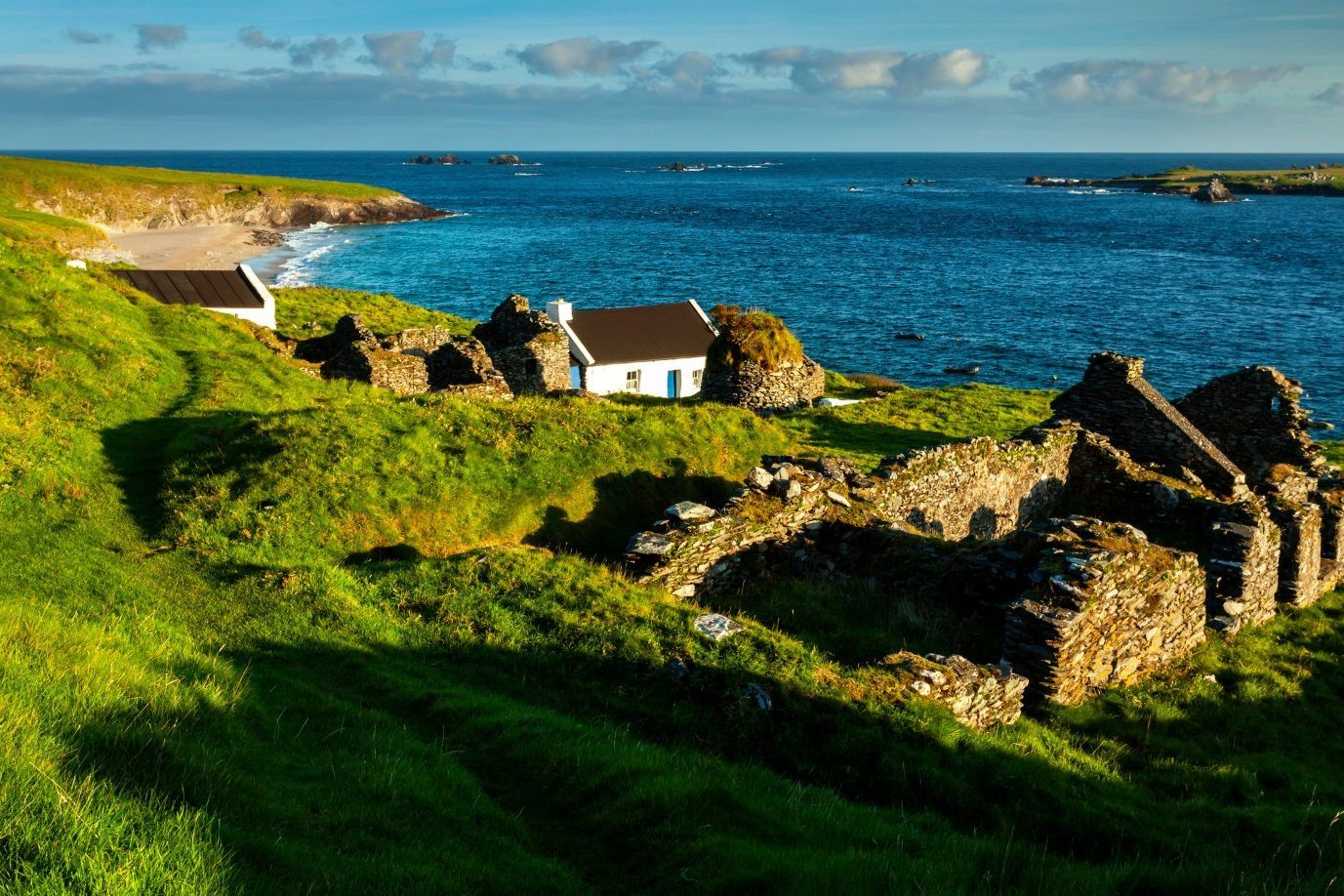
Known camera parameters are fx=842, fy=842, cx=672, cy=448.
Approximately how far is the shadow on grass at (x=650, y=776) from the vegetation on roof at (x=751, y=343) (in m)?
30.3

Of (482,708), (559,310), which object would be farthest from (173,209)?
(482,708)

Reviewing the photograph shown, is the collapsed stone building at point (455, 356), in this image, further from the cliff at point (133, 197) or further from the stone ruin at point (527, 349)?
the cliff at point (133, 197)

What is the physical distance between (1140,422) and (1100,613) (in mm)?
17454

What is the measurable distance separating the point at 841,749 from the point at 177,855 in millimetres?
7933

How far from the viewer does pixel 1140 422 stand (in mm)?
29188

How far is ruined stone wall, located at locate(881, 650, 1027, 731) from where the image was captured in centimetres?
1237

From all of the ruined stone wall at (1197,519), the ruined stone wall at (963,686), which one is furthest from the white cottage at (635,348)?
the ruined stone wall at (963,686)

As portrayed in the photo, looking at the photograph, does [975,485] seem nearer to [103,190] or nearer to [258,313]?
[258,313]

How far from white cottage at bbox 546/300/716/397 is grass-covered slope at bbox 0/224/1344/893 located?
26387 mm

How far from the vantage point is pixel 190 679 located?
9.32 meters

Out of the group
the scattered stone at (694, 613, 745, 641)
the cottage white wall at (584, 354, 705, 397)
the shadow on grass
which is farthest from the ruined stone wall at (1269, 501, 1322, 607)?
the cottage white wall at (584, 354, 705, 397)

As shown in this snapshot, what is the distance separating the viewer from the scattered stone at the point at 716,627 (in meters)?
13.5

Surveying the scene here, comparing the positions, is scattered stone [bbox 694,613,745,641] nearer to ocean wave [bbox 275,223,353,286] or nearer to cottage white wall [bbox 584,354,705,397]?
cottage white wall [bbox 584,354,705,397]

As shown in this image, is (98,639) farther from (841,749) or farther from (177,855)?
(841,749)
